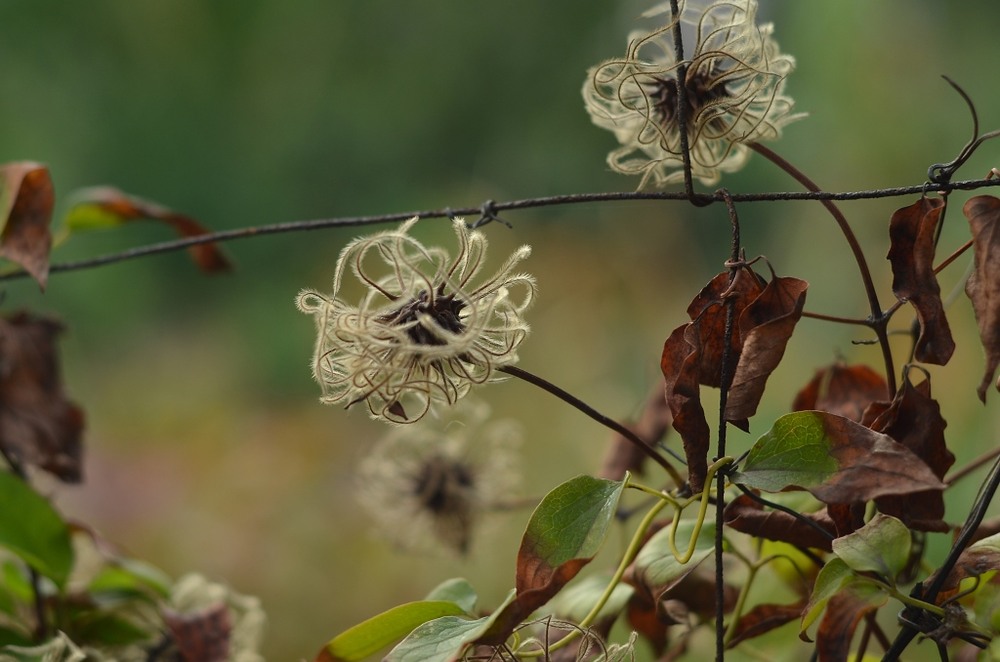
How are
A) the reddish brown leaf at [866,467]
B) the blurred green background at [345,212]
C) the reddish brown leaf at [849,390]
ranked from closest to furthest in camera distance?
the reddish brown leaf at [866,467] < the reddish brown leaf at [849,390] < the blurred green background at [345,212]

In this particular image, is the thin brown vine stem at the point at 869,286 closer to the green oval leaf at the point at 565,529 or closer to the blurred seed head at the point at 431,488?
the green oval leaf at the point at 565,529

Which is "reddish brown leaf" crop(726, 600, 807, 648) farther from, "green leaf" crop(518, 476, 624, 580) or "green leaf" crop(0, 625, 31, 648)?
"green leaf" crop(0, 625, 31, 648)

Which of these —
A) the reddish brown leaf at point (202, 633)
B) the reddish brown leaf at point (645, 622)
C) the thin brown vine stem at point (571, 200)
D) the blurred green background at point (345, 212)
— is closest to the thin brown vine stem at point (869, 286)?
the thin brown vine stem at point (571, 200)

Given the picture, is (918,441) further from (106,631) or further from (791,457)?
(106,631)

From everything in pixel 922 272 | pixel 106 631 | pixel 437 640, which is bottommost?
pixel 106 631

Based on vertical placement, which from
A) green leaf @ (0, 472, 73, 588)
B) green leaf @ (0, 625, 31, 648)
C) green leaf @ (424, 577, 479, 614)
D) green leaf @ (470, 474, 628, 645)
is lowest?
green leaf @ (0, 625, 31, 648)

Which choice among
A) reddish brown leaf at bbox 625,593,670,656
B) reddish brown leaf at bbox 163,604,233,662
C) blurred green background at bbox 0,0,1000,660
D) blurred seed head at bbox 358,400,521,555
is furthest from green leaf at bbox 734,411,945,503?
blurred green background at bbox 0,0,1000,660

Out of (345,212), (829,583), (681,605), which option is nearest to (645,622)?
(681,605)
